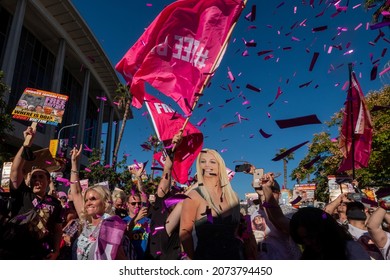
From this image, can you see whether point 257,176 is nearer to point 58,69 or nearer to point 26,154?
point 26,154

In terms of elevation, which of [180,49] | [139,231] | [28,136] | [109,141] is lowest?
[139,231]

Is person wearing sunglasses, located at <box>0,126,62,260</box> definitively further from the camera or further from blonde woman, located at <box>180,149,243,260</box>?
the camera

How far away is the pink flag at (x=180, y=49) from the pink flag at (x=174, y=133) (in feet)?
1.00

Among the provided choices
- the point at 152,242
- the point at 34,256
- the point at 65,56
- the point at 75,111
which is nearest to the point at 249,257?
the point at 152,242

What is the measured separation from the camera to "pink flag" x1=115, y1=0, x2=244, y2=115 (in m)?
5.40

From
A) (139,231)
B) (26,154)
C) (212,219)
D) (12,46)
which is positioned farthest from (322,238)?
(12,46)

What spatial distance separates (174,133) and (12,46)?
30.0 metres

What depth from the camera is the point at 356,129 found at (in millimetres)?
6664

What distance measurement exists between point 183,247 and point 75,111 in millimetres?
47920

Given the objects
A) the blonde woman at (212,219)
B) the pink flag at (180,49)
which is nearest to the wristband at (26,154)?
the blonde woman at (212,219)

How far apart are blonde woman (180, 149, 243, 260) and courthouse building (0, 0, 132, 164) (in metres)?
28.4

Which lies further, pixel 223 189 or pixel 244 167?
pixel 244 167

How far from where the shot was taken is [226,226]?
9.54 feet

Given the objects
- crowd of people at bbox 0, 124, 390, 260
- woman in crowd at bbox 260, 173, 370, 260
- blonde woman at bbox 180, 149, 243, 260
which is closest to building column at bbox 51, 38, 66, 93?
crowd of people at bbox 0, 124, 390, 260
